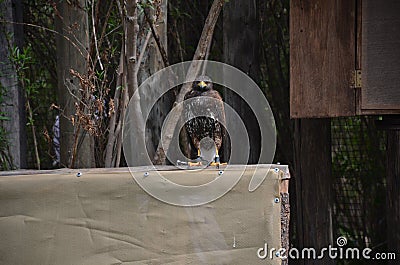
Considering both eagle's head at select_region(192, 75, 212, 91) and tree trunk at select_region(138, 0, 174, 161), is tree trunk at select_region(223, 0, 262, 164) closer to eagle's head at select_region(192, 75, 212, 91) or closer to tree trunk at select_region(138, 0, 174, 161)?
tree trunk at select_region(138, 0, 174, 161)

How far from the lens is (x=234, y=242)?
1831 millimetres

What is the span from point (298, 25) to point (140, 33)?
61cm

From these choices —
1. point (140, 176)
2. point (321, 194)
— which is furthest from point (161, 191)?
point (321, 194)

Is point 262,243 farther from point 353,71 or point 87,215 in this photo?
point 353,71

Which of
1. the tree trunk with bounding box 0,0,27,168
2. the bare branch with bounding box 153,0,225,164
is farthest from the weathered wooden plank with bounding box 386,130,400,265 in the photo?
the tree trunk with bounding box 0,0,27,168

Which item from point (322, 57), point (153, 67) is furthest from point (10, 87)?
point (322, 57)

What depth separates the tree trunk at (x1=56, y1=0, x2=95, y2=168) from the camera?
2441 mm

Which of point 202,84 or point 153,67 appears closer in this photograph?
point 202,84

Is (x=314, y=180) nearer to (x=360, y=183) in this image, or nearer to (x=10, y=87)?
(x=360, y=183)

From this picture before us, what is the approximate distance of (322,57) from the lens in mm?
2209

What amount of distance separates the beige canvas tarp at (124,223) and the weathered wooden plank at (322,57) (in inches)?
20.0

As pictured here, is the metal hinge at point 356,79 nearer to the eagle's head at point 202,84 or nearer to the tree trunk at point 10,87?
the eagle's head at point 202,84

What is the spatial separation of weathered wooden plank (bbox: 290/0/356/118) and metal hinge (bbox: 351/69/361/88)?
0.02 metres

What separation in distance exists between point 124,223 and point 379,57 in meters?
1.07
